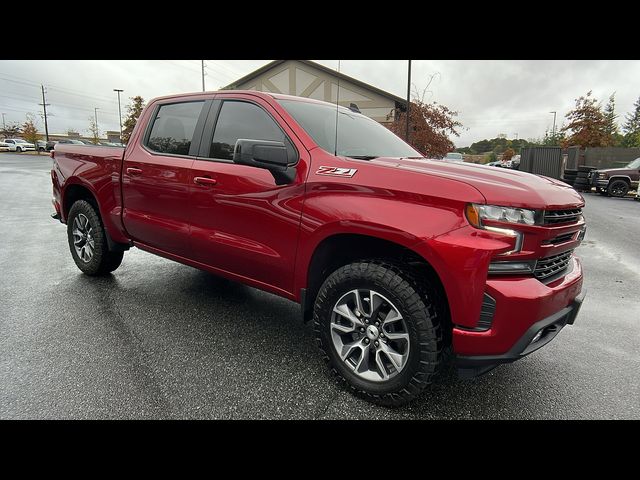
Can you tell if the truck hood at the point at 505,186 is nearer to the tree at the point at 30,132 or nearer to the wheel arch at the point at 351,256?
the wheel arch at the point at 351,256

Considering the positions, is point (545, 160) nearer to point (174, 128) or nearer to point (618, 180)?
point (618, 180)

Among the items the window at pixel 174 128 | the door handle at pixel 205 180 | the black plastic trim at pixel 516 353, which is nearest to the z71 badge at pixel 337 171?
the door handle at pixel 205 180

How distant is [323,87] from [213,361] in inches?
1210

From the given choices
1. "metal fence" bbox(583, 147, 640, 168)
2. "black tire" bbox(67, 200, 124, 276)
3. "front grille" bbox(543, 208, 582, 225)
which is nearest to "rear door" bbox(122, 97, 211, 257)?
"black tire" bbox(67, 200, 124, 276)

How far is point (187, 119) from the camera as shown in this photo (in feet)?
12.0

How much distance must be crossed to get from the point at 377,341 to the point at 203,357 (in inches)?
51.3

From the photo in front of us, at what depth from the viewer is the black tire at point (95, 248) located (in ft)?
14.4

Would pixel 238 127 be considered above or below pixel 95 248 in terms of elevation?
above

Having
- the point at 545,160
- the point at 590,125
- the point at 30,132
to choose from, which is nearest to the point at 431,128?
the point at 545,160

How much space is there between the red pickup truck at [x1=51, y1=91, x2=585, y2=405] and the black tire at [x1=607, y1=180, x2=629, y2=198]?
1791cm

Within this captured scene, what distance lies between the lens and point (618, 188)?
17.3 m

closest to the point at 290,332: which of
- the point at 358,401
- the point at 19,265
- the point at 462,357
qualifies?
the point at 358,401

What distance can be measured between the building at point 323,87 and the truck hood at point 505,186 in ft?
90.8

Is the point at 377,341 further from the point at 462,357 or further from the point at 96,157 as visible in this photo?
the point at 96,157
